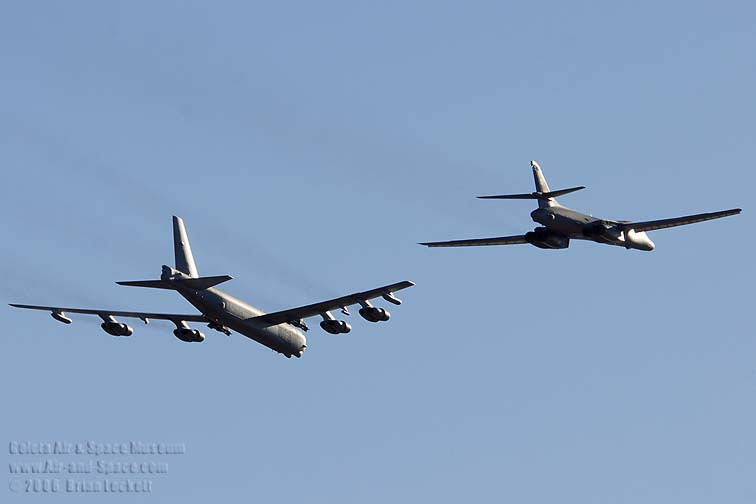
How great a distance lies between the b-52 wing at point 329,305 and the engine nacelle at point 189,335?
515cm

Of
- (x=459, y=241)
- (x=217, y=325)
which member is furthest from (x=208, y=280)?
(x=459, y=241)

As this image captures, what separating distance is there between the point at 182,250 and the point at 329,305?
9067mm

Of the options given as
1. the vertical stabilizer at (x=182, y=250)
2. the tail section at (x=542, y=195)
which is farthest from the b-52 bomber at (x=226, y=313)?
the tail section at (x=542, y=195)

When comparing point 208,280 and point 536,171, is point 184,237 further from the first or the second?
point 536,171

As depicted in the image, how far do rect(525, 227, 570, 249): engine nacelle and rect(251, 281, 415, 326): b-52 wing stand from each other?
1343cm

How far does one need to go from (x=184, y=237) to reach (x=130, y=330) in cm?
667

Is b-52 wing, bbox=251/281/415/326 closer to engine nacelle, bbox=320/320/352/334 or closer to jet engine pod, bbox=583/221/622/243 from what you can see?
engine nacelle, bbox=320/320/352/334

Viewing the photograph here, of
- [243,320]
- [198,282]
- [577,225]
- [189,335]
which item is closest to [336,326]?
[243,320]

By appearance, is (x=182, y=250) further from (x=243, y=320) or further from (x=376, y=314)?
(x=376, y=314)

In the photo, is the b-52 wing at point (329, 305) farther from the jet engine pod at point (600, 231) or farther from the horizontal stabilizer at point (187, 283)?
the jet engine pod at point (600, 231)

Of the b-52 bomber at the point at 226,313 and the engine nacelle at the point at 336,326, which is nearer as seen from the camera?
the b-52 bomber at the point at 226,313

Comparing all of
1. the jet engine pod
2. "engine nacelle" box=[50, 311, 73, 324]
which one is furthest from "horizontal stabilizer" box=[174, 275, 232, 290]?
the jet engine pod

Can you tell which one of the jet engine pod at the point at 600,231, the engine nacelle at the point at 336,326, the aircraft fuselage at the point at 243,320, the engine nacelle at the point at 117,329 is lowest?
the engine nacelle at the point at 336,326

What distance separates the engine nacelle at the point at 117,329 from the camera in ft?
258
